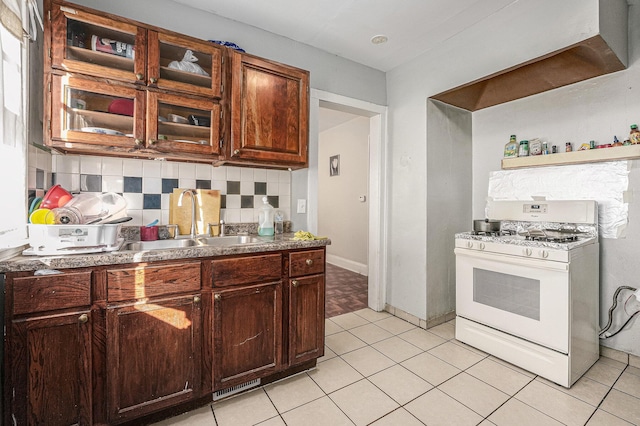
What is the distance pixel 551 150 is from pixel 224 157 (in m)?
2.65

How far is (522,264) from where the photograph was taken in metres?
2.00

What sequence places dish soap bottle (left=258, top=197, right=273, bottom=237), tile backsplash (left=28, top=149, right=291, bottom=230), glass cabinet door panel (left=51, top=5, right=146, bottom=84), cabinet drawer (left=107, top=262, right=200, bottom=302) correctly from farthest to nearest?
1. dish soap bottle (left=258, top=197, right=273, bottom=237)
2. tile backsplash (left=28, top=149, right=291, bottom=230)
3. glass cabinet door panel (left=51, top=5, right=146, bottom=84)
4. cabinet drawer (left=107, top=262, right=200, bottom=302)

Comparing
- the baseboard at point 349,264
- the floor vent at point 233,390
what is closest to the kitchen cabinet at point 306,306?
the floor vent at point 233,390

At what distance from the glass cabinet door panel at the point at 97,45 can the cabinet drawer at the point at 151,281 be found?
1.07m

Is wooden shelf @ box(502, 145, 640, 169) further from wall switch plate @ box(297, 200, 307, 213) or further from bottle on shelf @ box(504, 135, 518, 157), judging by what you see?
wall switch plate @ box(297, 200, 307, 213)

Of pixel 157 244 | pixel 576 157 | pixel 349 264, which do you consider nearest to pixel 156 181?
pixel 157 244

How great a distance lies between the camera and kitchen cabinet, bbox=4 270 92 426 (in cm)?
119

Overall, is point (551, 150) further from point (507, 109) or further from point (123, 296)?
point (123, 296)

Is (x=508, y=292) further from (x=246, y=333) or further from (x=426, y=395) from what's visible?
Result: (x=246, y=333)

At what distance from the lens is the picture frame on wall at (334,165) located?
5.17 m

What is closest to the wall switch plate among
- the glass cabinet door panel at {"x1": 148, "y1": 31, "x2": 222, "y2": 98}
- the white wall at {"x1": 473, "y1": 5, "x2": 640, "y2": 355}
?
the glass cabinet door panel at {"x1": 148, "y1": 31, "x2": 222, "y2": 98}

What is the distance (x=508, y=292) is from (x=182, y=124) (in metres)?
2.51

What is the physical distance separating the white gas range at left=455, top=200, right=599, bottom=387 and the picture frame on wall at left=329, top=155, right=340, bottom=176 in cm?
307

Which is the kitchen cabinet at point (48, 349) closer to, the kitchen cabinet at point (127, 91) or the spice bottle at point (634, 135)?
the kitchen cabinet at point (127, 91)
